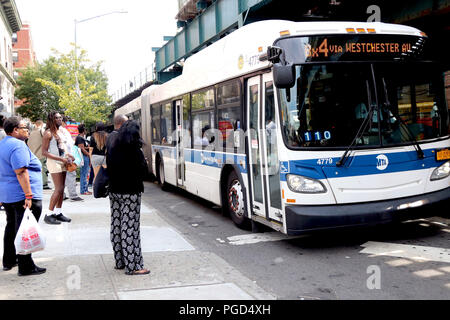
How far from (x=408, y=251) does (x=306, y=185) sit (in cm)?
157

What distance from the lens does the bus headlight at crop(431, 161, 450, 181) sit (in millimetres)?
6730

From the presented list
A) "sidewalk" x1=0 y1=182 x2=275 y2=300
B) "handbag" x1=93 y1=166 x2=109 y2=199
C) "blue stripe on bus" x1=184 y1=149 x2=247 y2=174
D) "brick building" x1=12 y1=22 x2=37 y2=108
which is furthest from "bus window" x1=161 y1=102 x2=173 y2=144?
"brick building" x1=12 y1=22 x2=37 y2=108

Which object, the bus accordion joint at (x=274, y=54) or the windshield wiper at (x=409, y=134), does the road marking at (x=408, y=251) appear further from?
the bus accordion joint at (x=274, y=54)

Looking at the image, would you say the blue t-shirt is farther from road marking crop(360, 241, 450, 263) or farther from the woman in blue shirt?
road marking crop(360, 241, 450, 263)

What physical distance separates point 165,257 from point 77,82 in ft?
89.2

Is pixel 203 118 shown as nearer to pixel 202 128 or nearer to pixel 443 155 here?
pixel 202 128

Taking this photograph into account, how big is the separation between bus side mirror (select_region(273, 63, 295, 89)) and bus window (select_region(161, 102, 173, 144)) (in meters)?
6.60

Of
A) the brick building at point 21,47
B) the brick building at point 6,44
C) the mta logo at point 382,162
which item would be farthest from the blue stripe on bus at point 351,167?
the brick building at point 21,47

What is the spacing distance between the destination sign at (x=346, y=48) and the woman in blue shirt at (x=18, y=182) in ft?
11.1

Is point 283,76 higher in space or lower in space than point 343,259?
higher

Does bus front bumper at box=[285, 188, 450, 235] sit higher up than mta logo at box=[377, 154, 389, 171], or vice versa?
mta logo at box=[377, 154, 389, 171]

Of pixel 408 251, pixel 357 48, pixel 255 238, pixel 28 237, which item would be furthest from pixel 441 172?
pixel 28 237

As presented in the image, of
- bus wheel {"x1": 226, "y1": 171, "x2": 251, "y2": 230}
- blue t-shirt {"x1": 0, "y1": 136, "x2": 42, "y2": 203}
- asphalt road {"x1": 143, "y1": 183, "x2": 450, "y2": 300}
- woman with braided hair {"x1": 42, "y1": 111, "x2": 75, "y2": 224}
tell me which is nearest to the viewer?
asphalt road {"x1": 143, "y1": 183, "x2": 450, "y2": 300}

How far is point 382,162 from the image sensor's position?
6.33 metres
